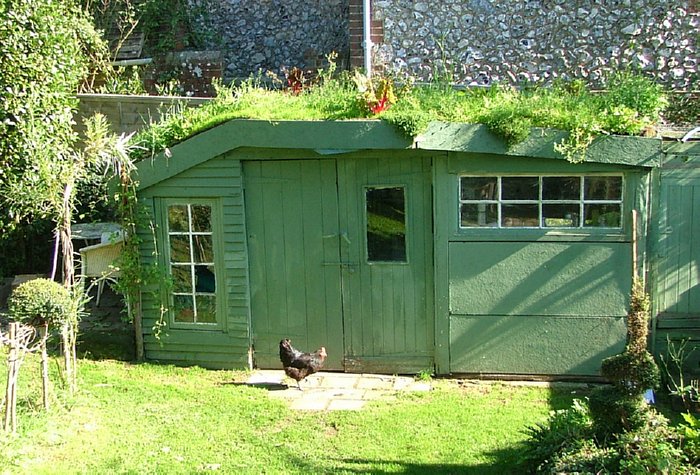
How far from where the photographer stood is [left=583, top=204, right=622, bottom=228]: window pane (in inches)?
291

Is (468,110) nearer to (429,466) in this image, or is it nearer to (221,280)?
(221,280)

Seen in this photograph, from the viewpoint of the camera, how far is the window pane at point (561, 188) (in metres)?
7.41

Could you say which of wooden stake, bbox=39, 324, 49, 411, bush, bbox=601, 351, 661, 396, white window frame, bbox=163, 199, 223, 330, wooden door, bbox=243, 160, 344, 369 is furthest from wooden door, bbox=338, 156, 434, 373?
wooden stake, bbox=39, 324, 49, 411

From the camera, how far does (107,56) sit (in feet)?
41.0

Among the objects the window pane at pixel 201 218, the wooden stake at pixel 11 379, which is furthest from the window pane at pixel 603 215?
the wooden stake at pixel 11 379

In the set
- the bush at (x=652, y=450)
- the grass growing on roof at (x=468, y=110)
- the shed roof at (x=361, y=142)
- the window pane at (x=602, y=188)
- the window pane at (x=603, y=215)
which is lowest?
the bush at (x=652, y=450)

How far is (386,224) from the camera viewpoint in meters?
7.80

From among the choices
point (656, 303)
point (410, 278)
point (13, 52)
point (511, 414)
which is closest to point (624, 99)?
point (656, 303)

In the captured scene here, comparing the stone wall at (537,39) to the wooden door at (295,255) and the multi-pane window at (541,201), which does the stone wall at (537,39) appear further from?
the wooden door at (295,255)

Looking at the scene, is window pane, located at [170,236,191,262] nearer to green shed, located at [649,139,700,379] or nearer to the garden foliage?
the garden foliage

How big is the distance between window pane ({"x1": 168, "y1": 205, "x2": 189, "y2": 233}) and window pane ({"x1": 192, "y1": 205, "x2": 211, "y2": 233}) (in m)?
0.10

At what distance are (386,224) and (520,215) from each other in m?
1.37

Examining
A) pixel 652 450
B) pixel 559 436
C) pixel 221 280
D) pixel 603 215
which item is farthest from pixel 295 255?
pixel 652 450

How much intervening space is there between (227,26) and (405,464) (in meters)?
10.3
